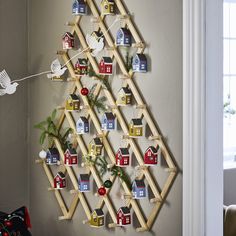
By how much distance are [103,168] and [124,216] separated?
31cm

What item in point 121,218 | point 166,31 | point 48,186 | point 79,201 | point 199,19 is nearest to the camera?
point 199,19

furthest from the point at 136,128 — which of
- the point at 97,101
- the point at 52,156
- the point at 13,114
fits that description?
the point at 13,114

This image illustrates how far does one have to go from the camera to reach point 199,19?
2.53 metres

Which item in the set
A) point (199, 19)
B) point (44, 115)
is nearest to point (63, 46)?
point (44, 115)

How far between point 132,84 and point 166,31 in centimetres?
33

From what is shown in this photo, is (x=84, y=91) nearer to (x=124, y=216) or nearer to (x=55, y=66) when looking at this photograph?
(x=55, y=66)

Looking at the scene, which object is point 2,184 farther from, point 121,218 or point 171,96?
point 171,96

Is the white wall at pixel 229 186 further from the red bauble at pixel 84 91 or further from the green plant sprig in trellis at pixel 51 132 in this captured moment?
the red bauble at pixel 84 91

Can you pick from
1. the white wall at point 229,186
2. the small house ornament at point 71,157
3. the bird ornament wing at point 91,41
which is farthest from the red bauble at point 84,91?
the white wall at point 229,186

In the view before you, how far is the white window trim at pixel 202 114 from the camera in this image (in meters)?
2.54

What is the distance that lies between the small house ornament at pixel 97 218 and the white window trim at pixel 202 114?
0.59 m

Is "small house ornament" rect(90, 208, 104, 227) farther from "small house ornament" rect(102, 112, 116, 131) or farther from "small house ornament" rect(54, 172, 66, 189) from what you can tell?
"small house ornament" rect(102, 112, 116, 131)

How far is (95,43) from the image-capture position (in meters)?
3.03

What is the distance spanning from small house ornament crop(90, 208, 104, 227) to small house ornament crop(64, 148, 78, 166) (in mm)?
333
